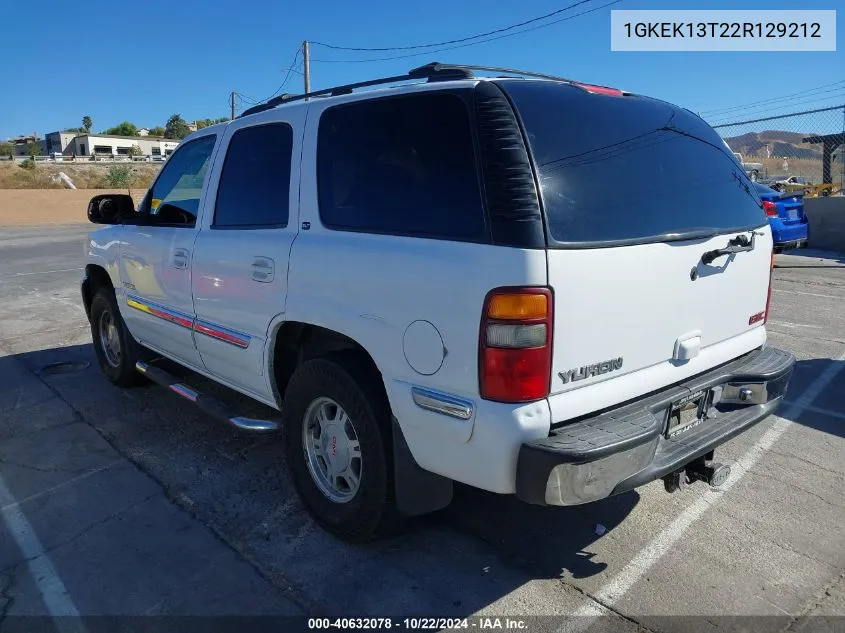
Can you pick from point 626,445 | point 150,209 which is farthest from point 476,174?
point 150,209

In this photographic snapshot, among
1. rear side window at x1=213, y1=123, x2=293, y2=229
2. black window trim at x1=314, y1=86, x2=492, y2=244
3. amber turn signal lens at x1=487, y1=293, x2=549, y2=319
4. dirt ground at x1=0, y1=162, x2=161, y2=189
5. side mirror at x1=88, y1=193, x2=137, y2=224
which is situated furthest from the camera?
dirt ground at x1=0, y1=162, x2=161, y2=189

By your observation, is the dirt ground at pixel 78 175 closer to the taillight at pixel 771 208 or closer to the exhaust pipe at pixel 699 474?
the taillight at pixel 771 208

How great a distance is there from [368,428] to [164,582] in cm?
116

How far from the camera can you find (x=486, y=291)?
2.31m

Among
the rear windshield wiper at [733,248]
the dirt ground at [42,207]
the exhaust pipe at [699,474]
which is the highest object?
the dirt ground at [42,207]

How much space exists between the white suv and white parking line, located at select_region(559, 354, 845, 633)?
1.09ft

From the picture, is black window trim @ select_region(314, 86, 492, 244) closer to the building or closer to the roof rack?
the roof rack

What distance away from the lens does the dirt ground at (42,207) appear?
112 ft

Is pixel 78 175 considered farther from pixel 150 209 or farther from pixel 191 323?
pixel 191 323

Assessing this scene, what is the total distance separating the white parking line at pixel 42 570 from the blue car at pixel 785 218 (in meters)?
12.3

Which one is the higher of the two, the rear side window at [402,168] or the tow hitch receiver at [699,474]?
the rear side window at [402,168]

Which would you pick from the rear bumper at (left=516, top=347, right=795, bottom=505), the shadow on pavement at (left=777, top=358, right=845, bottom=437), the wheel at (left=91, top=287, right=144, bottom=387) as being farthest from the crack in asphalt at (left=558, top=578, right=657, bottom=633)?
the wheel at (left=91, top=287, right=144, bottom=387)

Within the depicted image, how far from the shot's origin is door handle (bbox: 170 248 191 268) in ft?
13.3

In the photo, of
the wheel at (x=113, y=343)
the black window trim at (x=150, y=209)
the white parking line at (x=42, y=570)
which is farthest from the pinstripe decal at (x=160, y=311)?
the white parking line at (x=42, y=570)
